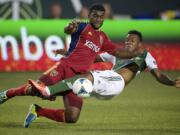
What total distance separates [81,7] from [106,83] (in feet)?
41.3

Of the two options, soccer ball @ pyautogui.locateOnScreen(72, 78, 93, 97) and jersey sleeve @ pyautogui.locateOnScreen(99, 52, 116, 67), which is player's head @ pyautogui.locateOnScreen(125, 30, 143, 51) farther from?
soccer ball @ pyautogui.locateOnScreen(72, 78, 93, 97)

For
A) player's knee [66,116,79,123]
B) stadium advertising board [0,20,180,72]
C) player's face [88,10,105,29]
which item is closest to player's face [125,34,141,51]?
player's face [88,10,105,29]

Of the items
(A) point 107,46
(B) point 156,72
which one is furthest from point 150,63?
(A) point 107,46

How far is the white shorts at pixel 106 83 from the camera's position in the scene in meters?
8.96

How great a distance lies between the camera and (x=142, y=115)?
1062 cm

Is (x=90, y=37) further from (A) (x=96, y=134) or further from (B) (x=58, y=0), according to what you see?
(B) (x=58, y=0)

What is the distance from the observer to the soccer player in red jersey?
29.6ft

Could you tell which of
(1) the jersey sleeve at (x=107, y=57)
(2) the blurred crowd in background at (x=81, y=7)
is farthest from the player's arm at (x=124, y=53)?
(2) the blurred crowd in background at (x=81, y=7)

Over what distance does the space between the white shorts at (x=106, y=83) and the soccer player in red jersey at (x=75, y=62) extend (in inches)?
12.8

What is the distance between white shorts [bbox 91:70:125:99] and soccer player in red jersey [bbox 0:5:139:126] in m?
0.33

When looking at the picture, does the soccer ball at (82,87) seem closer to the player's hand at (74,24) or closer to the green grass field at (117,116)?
the green grass field at (117,116)

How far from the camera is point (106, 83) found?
9.01 m

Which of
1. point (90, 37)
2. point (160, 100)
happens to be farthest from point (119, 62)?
point (160, 100)

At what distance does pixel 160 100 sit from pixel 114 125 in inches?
135
